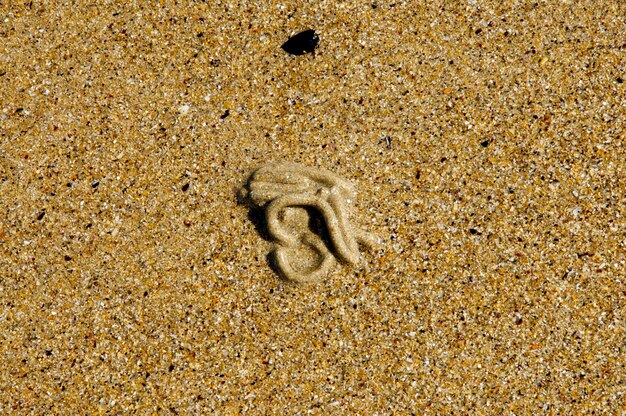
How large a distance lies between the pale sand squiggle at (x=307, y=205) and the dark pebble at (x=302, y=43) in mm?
607

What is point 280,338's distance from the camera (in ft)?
8.61

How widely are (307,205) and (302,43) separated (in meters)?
0.85

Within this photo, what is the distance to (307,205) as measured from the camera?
8.77ft

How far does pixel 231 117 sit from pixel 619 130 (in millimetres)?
1835

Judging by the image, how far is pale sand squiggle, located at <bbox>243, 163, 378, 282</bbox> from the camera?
2.65 m

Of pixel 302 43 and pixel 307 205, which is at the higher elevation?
pixel 302 43

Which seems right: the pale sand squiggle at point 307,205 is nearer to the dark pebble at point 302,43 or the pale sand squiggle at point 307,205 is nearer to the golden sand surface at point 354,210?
the golden sand surface at point 354,210

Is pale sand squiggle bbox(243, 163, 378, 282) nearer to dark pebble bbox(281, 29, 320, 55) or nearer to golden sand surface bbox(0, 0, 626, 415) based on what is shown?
golden sand surface bbox(0, 0, 626, 415)

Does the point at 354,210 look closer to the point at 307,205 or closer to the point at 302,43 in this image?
the point at 307,205

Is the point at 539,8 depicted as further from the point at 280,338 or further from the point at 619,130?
the point at 280,338

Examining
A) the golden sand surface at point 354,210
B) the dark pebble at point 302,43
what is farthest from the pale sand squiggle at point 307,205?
the dark pebble at point 302,43

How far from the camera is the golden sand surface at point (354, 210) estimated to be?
258cm

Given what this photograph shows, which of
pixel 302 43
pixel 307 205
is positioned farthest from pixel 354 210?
pixel 302 43

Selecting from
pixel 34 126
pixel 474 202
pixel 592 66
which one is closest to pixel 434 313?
pixel 474 202
